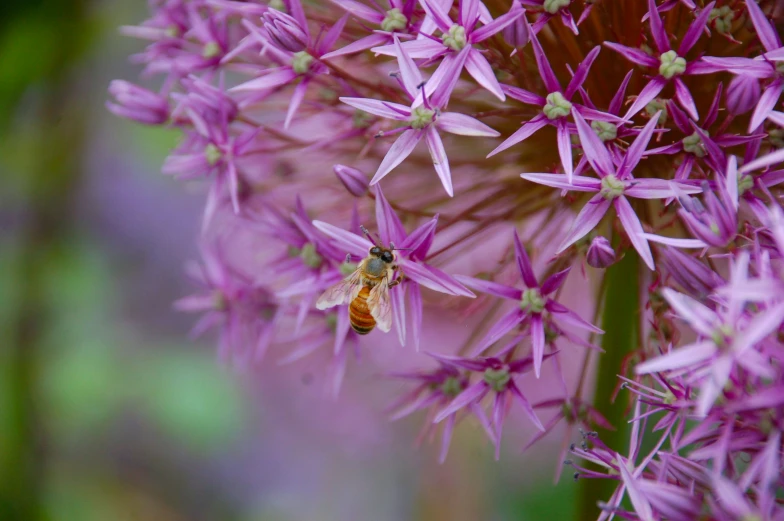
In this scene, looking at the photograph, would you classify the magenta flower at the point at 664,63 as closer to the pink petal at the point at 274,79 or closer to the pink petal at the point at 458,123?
the pink petal at the point at 458,123

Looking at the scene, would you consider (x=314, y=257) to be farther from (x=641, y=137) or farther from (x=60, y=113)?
(x=60, y=113)

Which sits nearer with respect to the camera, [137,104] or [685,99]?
[685,99]

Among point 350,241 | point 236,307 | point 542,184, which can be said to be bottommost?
point 236,307

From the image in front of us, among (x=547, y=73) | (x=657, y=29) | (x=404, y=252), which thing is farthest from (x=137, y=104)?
(x=657, y=29)

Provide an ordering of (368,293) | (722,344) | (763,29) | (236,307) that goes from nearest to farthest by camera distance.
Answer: (722,344) → (763,29) → (368,293) → (236,307)

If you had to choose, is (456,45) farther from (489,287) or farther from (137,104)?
A: (137,104)

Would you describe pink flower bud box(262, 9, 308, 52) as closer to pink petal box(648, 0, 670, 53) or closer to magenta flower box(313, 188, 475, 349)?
magenta flower box(313, 188, 475, 349)
